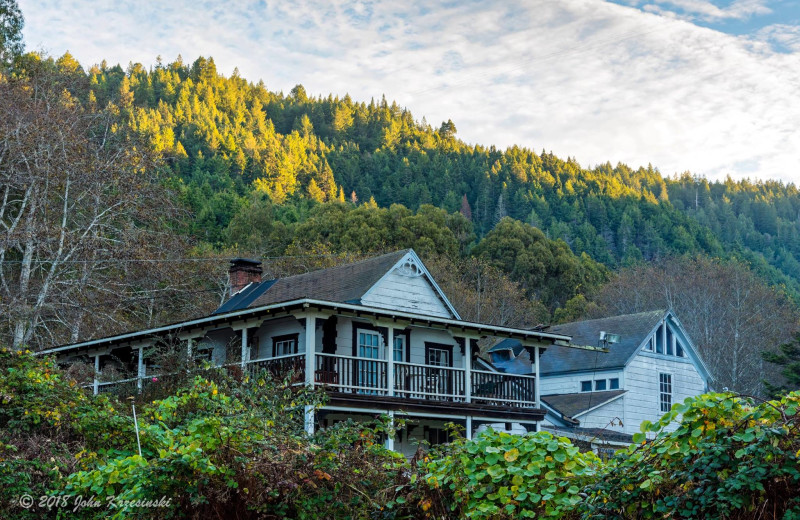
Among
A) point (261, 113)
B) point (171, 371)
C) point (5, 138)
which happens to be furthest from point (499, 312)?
point (261, 113)

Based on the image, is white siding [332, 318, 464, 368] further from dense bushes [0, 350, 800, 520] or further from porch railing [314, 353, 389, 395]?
dense bushes [0, 350, 800, 520]

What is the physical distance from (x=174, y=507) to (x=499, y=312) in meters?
44.5

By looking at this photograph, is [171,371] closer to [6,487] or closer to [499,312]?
[6,487]

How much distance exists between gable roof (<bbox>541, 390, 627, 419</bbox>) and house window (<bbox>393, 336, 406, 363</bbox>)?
25.2 feet

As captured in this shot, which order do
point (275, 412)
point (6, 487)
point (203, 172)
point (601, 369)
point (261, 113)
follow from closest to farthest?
1. point (6, 487)
2. point (275, 412)
3. point (601, 369)
4. point (203, 172)
5. point (261, 113)

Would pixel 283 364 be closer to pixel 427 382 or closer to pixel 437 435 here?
pixel 427 382

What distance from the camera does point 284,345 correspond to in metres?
23.8

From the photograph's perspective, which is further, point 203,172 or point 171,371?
point 203,172

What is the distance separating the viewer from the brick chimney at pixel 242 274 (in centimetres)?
2914

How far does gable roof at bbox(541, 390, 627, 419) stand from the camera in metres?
30.6

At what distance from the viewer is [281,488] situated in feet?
27.9

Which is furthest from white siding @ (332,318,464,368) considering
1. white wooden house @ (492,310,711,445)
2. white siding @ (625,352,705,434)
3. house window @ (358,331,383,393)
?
white siding @ (625,352,705,434)

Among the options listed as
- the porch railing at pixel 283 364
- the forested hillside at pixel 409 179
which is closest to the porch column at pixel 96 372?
the porch railing at pixel 283 364

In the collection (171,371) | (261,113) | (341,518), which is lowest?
(341,518)
